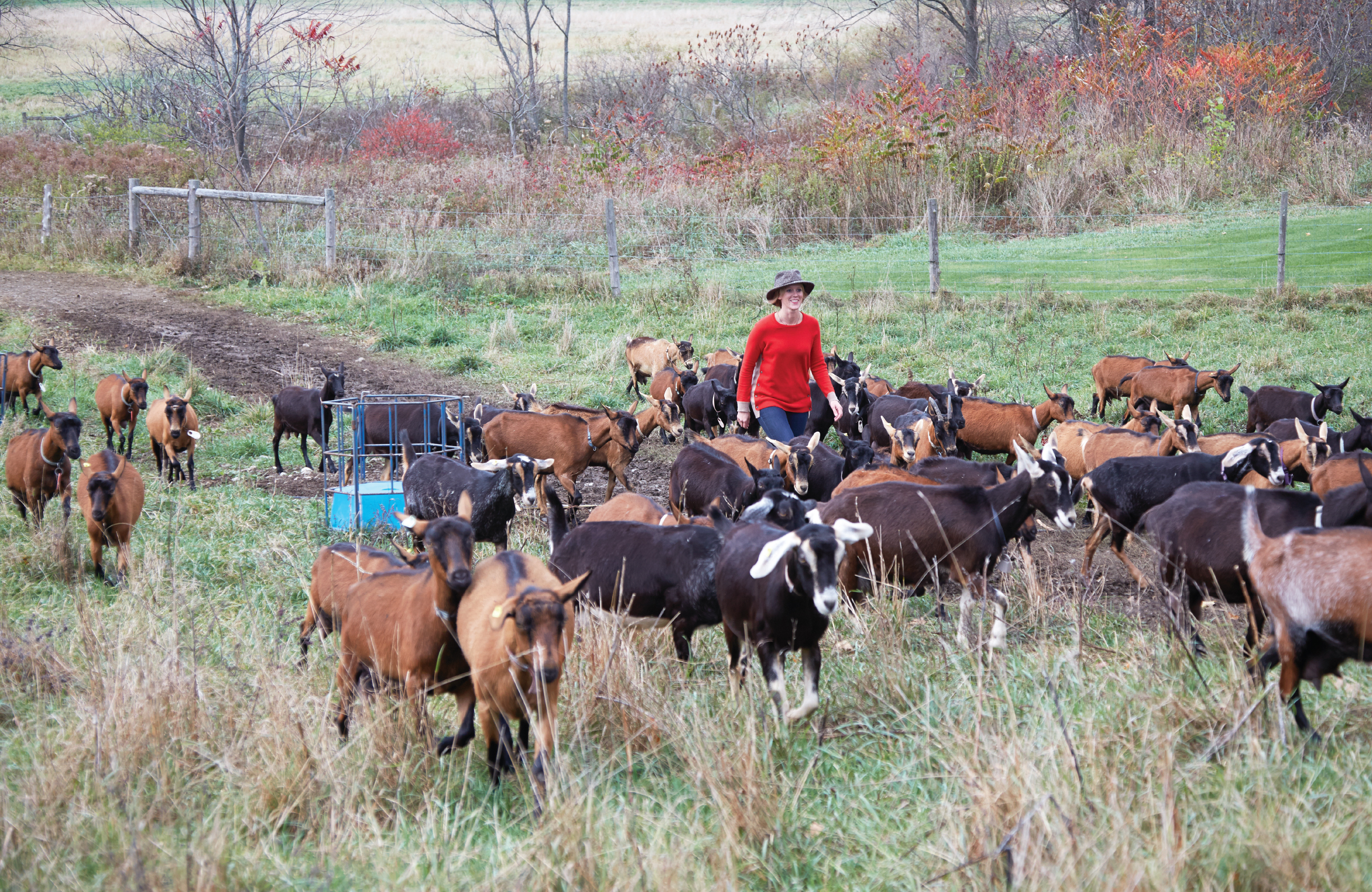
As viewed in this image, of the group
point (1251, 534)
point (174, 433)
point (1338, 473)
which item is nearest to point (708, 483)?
point (1251, 534)

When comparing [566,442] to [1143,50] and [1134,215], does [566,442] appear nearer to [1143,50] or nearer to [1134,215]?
[1134,215]

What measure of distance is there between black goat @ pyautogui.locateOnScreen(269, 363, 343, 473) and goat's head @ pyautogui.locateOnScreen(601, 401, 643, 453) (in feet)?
10.7

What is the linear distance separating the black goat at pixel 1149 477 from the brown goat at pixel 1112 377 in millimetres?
4514

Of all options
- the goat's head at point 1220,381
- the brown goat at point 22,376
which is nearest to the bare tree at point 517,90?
the brown goat at point 22,376

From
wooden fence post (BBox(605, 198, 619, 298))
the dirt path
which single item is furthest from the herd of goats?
wooden fence post (BBox(605, 198, 619, 298))

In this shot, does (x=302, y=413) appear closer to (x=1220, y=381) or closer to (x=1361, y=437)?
(x=1220, y=381)

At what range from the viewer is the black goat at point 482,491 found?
877cm

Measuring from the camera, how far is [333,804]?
4.35 m

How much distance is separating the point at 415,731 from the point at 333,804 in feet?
1.96

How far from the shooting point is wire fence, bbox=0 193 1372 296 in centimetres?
1961

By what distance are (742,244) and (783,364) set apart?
45.6 feet

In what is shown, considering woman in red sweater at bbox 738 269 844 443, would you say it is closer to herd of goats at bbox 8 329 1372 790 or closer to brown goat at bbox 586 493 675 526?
herd of goats at bbox 8 329 1372 790

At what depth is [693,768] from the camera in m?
4.71

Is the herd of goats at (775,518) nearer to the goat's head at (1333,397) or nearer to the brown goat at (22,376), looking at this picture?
the goat's head at (1333,397)
